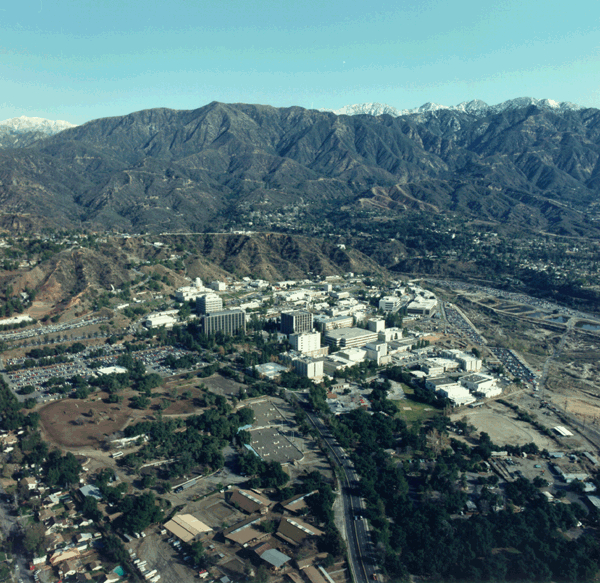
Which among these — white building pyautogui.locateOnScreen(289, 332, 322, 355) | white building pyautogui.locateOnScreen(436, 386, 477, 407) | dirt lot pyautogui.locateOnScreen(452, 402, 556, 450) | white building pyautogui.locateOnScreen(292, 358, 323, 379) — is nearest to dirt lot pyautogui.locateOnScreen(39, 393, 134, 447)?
white building pyautogui.locateOnScreen(292, 358, 323, 379)

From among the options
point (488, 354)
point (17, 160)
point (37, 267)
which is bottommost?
point (488, 354)

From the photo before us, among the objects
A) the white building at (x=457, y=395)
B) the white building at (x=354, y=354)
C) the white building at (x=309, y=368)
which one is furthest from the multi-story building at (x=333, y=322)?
the white building at (x=457, y=395)

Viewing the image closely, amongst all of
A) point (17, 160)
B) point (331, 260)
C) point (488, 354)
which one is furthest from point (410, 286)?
point (17, 160)

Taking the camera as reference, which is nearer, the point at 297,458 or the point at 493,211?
the point at 297,458

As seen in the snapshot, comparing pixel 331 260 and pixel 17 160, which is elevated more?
pixel 17 160

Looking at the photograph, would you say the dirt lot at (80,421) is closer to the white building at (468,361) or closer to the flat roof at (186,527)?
the flat roof at (186,527)

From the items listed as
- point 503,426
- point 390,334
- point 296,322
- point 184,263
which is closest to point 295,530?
point 503,426

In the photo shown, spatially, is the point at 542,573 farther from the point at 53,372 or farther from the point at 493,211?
the point at 493,211
